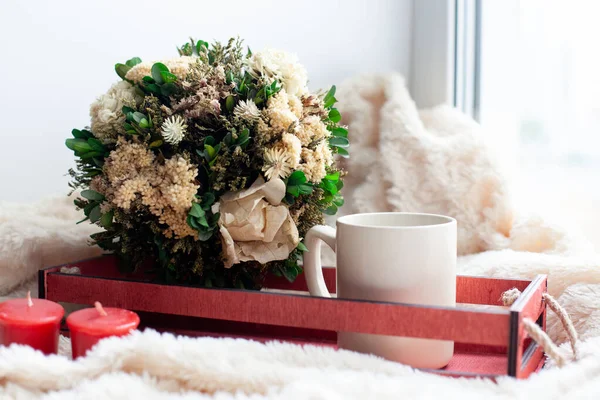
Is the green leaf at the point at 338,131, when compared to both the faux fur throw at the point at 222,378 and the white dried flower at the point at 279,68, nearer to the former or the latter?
the white dried flower at the point at 279,68

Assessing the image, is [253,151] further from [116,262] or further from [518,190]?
[518,190]

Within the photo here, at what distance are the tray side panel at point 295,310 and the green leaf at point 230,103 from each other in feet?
0.59

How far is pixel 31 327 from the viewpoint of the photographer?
1.69ft

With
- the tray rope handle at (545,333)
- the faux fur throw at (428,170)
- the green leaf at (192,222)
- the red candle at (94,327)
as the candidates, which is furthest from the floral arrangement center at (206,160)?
the faux fur throw at (428,170)

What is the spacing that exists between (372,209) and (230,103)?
19.4 inches

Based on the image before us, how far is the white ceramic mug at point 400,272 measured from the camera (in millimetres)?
558

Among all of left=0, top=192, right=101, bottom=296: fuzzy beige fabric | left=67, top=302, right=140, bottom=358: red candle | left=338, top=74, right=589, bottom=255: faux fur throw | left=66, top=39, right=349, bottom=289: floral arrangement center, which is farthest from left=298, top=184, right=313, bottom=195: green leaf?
left=338, top=74, right=589, bottom=255: faux fur throw

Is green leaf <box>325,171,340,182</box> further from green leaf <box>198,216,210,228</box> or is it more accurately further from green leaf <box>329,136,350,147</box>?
green leaf <box>198,216,210,228</box>

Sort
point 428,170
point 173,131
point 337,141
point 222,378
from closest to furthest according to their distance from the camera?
1. point 222,378
2. point 173,131
3. point 337,141
4. point 428,170

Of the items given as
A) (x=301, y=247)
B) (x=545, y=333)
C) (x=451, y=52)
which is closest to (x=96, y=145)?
(x=301, y=247)

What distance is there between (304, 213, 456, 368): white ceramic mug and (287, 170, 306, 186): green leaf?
0.06 meters

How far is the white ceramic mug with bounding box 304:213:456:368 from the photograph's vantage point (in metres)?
0.56

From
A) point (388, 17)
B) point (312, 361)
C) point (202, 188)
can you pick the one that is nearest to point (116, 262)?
point (202, 188)

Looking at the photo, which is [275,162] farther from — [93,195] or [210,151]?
[93,195]
